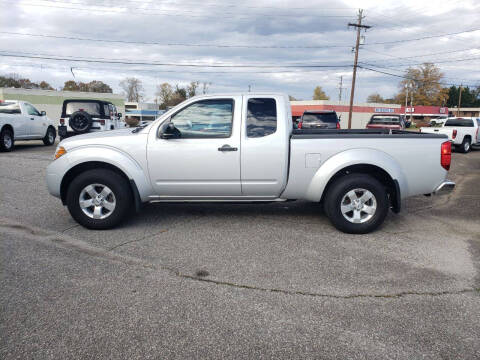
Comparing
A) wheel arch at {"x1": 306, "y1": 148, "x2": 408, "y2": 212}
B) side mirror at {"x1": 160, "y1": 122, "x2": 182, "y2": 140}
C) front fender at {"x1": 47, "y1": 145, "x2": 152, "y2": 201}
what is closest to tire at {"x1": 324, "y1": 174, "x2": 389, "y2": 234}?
wheel arch at {"x1": 306, "y1": 148, "x2": 408, "y2": 212}

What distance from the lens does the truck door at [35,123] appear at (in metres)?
14.9

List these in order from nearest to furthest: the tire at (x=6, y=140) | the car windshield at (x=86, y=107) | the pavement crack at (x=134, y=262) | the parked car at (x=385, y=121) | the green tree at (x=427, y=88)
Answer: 1. the pavement crack at (x=134, y=262)
2. the tire at (x=6, y=140)
3. the car windshield at (x=86, y=107)
4. the parked car at (x=385, y=121)
5. the green tree at (x=427, y=88)

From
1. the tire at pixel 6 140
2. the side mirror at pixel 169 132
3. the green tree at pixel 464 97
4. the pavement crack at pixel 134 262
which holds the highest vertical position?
the green tree at pixel 464 97

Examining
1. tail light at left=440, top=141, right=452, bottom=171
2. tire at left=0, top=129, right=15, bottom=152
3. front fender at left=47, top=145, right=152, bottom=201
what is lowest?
tire at left=0, top=129, right=15, bottom=152

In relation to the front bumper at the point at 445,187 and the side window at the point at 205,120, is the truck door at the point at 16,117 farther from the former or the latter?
the front bumper at the point at 445,187

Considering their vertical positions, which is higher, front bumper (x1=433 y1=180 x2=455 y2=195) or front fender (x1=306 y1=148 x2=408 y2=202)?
front fender (x1=306 y1=148 x2=408 y2=202)

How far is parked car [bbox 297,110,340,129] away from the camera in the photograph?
45.0ft

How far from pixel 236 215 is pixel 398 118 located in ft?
56.4

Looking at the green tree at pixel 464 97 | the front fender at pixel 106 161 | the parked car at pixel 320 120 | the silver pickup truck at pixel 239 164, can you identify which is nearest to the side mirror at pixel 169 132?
the silver pickup truck at pixel 239 164

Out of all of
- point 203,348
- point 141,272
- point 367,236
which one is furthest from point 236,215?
point 203,348

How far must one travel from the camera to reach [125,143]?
16.5ft

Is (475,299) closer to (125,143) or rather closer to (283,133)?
(283,133)

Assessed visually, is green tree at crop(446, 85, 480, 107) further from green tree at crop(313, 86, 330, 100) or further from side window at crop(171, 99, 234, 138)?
side window at crop(171, 99, 234, 138)

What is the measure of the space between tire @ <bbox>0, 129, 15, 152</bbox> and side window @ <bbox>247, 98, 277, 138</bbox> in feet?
39.7
